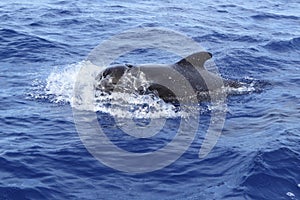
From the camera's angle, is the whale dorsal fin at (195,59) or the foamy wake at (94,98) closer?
the foamy wake at (94,98)

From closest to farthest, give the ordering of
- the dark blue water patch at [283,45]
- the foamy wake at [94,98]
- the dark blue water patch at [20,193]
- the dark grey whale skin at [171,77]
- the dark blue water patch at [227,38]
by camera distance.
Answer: the dark blue water patch at [20,193]
the foamy wake at [94,98]
the dark grey whale skin at [171,77]
the dark blue water patch at [283,45]
the dark blue water patch at [227,38]

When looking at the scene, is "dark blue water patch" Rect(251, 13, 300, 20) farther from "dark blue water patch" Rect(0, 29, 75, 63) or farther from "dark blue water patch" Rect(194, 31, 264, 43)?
"dark blue water patch" Rect(0, 29, 75, 63)

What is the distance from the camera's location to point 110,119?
1220 cm

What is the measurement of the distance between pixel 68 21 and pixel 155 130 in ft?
41.0

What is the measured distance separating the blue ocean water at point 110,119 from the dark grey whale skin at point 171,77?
0.78 m

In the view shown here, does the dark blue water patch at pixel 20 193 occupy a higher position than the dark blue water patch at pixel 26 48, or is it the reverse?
the dark blue water patch at pixel 20 193

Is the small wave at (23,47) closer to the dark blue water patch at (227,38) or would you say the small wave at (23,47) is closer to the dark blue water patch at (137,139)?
the dark blue water patch at (227,38)

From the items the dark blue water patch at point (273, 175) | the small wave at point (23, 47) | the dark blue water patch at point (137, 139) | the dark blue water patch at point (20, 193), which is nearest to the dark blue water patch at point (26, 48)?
the small wave at point (23, 47)

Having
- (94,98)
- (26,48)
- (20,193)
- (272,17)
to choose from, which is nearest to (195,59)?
(94,98)

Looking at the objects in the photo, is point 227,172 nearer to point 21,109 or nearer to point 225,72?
point 21,109

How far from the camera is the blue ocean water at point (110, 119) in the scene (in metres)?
9.20

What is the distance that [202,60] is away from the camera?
14.4 m

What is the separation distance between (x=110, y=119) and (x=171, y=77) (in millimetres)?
2402

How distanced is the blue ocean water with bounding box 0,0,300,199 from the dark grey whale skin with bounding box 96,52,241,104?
30.6 inches
